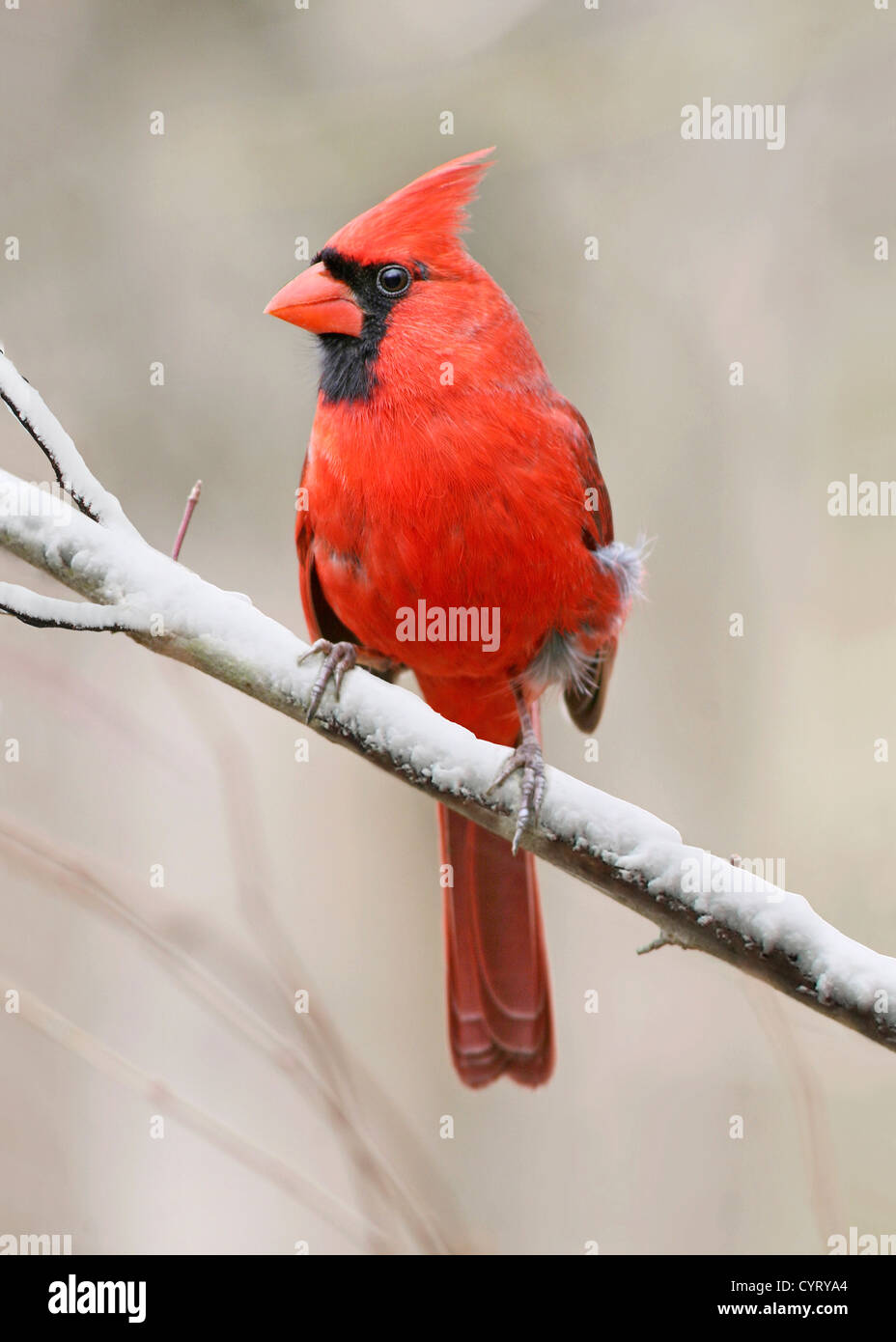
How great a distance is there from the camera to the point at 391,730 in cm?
159

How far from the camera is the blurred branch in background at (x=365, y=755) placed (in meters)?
1.48

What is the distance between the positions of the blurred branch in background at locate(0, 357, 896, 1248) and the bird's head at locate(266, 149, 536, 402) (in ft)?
2.42

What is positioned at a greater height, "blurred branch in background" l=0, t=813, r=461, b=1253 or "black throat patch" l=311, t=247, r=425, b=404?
"black throat patch" l=311, t=247, r=425, b=404

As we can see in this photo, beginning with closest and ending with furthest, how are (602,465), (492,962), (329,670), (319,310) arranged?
(329,670), (319,310), (492,962), (602,465)

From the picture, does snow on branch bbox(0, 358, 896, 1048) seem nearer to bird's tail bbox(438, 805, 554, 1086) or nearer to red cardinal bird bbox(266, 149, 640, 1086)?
red cardinal bird bbox(266, 149, 640, 1086)

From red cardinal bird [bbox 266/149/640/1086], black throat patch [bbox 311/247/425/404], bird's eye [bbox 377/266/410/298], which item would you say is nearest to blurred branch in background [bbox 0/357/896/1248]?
red cardinal bird [bbox 266/149/640/1086]

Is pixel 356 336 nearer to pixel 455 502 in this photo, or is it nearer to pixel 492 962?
pixel 455 502

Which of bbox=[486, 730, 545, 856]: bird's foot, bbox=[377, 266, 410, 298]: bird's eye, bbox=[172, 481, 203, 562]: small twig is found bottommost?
bbox=[486, 730, 545, 856]: bird's foot

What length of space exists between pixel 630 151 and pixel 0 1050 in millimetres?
3013

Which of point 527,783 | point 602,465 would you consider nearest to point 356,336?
point 527,783

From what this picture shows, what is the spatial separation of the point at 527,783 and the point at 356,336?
3.36ft

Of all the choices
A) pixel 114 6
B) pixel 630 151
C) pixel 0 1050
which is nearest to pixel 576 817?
pixel 0 1050

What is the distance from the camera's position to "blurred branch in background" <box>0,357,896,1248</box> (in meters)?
1.48

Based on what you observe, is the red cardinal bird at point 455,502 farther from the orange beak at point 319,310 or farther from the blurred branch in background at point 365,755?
the blurred branch in background at point 365,755
